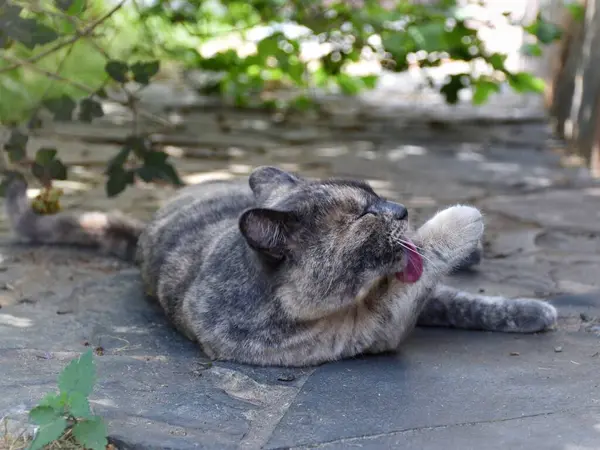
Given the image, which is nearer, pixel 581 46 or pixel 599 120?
pixel 599 120

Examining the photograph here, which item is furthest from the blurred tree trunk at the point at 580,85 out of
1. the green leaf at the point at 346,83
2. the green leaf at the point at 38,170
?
the green leaf at the point at 38,170

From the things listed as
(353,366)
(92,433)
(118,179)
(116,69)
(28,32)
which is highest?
(28,32)

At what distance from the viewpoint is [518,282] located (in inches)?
164

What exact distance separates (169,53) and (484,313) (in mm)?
4849

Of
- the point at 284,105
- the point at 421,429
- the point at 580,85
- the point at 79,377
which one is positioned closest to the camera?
the point at 79,377

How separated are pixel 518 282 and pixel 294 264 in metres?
1.57

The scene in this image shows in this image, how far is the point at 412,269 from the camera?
3176 mm

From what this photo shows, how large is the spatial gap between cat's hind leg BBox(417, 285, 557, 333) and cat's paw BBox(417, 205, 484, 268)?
243 mm

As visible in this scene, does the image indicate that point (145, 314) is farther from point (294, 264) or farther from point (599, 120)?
point (599, 120)

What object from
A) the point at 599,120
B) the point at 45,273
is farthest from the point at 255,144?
the point at 45,273

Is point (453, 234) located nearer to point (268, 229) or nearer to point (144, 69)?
point (268, 229)

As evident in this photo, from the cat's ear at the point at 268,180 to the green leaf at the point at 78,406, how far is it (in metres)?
1.39

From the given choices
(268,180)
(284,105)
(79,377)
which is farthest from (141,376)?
(284,105)

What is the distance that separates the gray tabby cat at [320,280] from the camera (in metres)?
3.00
